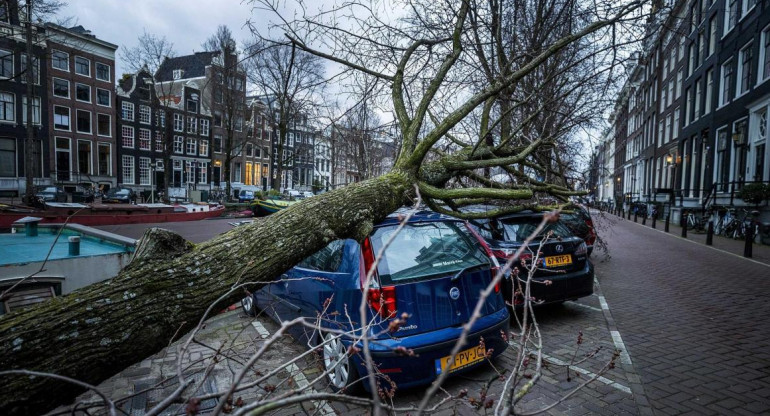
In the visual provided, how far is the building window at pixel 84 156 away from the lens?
37469 mm

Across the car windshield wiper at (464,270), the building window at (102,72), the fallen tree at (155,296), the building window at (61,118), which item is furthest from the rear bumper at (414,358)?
the building window at (102,72)

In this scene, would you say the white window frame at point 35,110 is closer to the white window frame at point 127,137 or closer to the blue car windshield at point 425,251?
the white window frame at point 127,137

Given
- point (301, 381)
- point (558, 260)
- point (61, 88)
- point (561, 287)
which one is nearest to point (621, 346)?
point (561, 287)

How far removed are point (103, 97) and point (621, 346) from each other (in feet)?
153

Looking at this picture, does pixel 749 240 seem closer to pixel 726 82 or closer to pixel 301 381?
pixel 301 381

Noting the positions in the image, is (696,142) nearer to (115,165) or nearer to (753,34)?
(753,34)

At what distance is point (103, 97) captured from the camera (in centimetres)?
3853

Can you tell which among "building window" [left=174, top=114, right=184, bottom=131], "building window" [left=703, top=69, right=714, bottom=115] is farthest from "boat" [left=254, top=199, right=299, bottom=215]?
"building window" [left=174, top=114, right=184, bottom=131]

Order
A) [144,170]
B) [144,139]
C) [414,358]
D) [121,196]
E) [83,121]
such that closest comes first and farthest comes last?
[414,358], [121,196], [83,121], [144,139], [144,170]

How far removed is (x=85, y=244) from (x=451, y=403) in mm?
6231

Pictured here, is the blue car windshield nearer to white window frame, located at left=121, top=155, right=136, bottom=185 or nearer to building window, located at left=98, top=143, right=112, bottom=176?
building window, located at left=98, top=143, right=112, bottom=176

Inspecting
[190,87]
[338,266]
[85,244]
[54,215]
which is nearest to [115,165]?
[190,87]

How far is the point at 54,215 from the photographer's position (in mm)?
14430

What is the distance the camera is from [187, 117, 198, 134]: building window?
47.0 m
